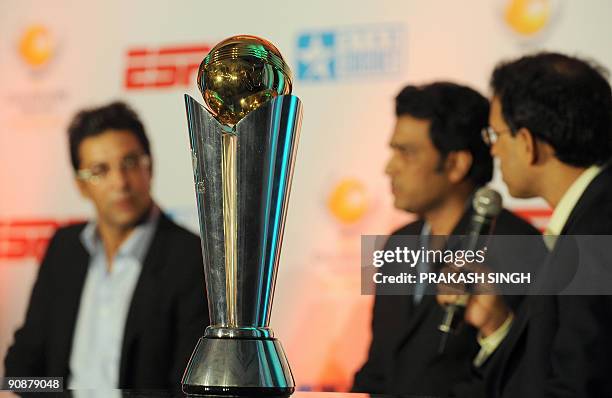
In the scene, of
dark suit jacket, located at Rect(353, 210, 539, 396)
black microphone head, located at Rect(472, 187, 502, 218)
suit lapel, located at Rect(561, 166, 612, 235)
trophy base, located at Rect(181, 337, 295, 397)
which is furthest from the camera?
dark suit jacket, located at Rect(353, 210, 539, 396)

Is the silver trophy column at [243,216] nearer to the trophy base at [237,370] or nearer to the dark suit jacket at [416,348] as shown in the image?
the trophy base at [237,370]

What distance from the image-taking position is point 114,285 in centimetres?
291

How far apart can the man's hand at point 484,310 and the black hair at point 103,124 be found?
1351mm

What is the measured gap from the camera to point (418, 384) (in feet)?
7.80

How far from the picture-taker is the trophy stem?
781 mm

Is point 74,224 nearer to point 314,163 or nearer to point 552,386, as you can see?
point 314,163

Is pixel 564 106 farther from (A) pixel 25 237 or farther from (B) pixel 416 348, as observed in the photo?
(A) pixel 25 237

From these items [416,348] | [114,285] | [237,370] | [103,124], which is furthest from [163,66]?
[237,370]

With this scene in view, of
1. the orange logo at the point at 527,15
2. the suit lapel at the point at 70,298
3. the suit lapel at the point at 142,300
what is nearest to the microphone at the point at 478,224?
the orange logo at the point at 527,15

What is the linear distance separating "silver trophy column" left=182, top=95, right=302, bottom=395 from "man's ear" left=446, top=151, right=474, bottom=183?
75.4 inches

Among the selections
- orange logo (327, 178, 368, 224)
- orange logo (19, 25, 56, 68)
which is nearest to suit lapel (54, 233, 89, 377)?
orange logo (19, 25, 56, 68)

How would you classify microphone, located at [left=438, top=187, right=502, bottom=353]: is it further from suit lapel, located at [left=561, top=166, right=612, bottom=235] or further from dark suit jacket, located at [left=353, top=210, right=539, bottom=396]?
suit lapel, located at [left=561, top=166, right=612, bottom=235]

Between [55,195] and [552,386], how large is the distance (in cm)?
213

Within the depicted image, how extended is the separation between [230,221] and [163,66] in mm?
2451
